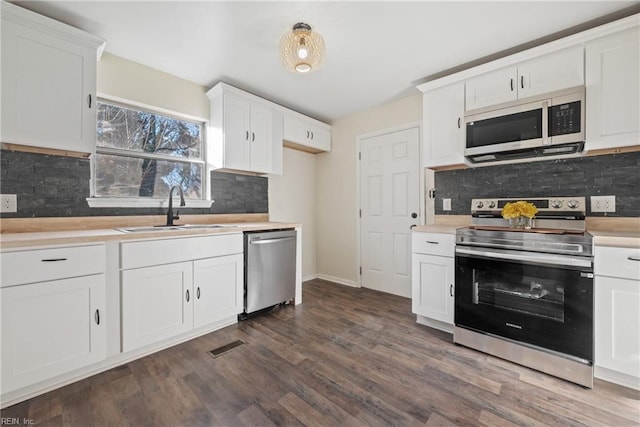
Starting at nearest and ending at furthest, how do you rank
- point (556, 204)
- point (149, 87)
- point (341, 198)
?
point (556, 204)
point (149, 87)
point (341, 198)

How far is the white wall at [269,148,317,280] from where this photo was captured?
3693 mm

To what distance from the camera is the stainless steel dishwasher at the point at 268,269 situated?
8.57ft

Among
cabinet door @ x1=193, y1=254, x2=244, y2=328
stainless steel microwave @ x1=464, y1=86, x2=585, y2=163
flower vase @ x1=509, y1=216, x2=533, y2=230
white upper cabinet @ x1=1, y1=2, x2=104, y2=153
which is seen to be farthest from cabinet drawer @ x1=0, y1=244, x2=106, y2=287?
flower vase @ x1=509, y1=216, x2=533, y2=230

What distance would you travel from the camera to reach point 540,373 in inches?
70.6

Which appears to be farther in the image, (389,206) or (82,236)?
(389,206)

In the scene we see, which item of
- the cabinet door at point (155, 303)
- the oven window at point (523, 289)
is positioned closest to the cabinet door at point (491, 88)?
the oven window at point (523, 289)

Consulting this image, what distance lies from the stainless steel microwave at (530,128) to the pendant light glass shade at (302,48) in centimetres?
148

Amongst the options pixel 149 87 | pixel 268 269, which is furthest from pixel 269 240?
pixel 149 87

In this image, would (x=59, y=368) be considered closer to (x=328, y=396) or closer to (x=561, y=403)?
(x=328, y=396)

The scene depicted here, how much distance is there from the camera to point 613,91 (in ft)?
6.11

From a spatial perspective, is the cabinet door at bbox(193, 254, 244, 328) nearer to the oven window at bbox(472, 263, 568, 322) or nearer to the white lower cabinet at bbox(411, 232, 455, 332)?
the white lower cabinet at bbox(411, 232, 455, 332)

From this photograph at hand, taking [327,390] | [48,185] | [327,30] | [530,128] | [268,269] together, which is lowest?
[327,390]

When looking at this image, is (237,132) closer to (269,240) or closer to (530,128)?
(269,240)

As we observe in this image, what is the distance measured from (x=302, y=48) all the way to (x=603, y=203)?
2568 mm
